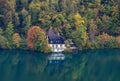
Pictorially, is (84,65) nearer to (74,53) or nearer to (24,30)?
(74,53)

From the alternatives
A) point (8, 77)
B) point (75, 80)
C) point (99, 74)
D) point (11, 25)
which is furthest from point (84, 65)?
point (11, 25)

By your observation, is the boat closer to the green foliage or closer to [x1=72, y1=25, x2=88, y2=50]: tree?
[x1=72, y1=25, x2=88, y2=50]: tree

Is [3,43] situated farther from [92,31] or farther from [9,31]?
[92,31]

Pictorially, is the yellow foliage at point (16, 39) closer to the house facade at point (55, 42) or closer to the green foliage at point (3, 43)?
the green foliage at point (3, 43)

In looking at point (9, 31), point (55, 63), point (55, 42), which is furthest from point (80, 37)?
point (9, 31)

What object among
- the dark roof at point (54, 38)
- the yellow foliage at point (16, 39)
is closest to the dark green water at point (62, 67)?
the yellow foliage at point (16, 39)

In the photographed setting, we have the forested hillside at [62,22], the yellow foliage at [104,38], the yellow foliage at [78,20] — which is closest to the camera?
the forested hillside at [62,22]

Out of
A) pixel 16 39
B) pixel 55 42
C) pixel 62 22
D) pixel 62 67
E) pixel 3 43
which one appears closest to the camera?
pixel 62 67
